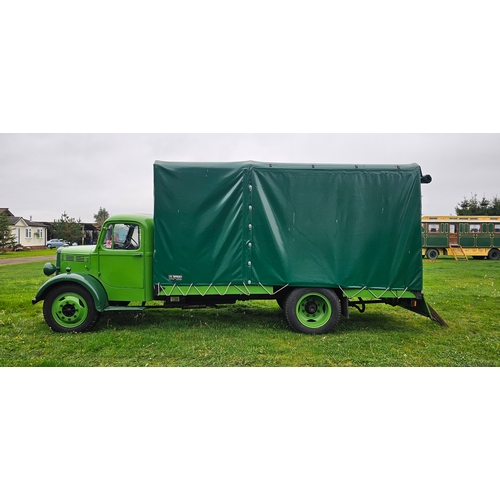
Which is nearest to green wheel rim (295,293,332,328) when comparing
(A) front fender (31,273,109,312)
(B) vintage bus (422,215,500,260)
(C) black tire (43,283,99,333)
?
(A) front fender (31,273,109,312)

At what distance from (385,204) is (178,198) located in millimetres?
3622

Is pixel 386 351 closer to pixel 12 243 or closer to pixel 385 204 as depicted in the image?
pixel 385 204

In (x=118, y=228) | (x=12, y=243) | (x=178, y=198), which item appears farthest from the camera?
(x=12, y=243)

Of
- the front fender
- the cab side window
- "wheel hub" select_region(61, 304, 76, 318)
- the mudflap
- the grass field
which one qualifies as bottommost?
the grass field

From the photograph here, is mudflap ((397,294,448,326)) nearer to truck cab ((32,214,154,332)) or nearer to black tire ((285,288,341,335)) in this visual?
black tire ((285,288,341,335))

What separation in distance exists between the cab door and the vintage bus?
775 inches

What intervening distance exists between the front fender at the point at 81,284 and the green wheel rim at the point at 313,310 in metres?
3.49

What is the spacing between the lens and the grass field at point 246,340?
4.20 metres

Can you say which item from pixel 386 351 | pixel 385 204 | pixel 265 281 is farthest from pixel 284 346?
pixel 385 204

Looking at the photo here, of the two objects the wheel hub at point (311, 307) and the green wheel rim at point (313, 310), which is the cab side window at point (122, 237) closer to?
the green wheel rim at point (313, 310)

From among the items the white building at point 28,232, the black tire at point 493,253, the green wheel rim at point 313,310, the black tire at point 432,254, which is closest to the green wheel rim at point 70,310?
the green wheel rim at point 313,310

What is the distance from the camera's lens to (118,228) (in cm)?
547

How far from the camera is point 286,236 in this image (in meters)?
5.18

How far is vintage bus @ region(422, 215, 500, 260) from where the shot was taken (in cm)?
1959
